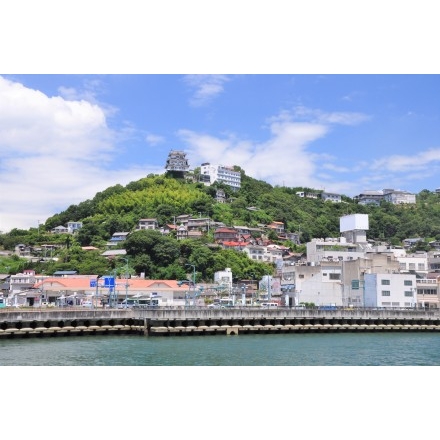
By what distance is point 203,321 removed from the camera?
3959 centimetres

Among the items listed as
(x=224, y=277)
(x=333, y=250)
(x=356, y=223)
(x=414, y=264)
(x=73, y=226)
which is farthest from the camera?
(x=73, y=226)

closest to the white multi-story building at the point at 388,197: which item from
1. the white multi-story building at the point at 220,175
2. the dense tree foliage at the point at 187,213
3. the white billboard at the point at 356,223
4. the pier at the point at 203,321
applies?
the dense tree foliage at the point at 187,213

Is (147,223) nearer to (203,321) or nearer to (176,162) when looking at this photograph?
(176,162)

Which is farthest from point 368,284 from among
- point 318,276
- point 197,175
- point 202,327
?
point 197,175

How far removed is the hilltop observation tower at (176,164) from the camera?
120550mm

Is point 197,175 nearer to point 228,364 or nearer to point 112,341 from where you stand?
point 112,341

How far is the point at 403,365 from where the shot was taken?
948 inches

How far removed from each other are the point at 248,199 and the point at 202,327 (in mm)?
80768

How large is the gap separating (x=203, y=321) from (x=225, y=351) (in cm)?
1079

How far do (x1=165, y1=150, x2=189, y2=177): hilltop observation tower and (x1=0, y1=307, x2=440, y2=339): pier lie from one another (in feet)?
268

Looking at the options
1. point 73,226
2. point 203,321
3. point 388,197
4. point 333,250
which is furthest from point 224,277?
point 388,197

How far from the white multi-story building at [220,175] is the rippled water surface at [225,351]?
8726 cm

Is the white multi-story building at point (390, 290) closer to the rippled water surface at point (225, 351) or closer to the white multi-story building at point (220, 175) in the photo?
the rippled water surface at point (225, 351)

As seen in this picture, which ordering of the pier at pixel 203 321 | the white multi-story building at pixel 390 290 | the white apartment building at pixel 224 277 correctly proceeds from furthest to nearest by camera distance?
the white apartment building at pixel 224 277
the white multi-story building at pixel 390 290
the pier at pixel 203 321
